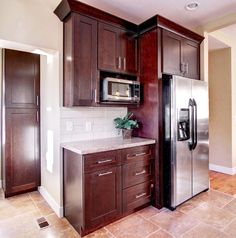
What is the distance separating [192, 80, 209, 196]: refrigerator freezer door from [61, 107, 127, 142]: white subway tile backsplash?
116cm

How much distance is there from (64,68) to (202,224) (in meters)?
2.56

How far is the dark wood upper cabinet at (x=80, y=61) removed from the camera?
2.32 meters

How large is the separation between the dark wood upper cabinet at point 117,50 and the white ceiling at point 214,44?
1706mm

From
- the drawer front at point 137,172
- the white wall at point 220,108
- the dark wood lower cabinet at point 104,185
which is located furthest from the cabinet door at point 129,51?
the white wall at point 220,108

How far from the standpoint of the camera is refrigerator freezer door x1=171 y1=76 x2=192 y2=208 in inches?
103

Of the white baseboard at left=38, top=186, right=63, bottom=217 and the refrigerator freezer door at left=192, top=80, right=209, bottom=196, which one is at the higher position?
the refrigerator freezer door at left=192, top=80, right=209, bottom=196

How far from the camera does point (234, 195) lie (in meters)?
3.05

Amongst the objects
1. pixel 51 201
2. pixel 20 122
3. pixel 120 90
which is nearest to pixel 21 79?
pixel 20 122

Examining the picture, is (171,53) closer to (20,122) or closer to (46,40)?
(46,40)

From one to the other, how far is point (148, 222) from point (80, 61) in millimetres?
2137

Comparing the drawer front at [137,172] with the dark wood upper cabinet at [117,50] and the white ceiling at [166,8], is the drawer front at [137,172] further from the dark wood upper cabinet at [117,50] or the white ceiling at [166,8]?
the white ceiling at [166,8]

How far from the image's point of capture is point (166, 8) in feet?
9.16

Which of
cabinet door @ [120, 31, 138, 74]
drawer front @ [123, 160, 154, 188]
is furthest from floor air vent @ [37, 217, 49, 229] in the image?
cabinet door @ [120, 31, 138, 74]

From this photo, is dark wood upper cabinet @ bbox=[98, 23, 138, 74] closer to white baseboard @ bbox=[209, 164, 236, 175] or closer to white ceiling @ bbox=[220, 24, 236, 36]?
white ceiling @ bbox=[220, 24, 236, 36]
